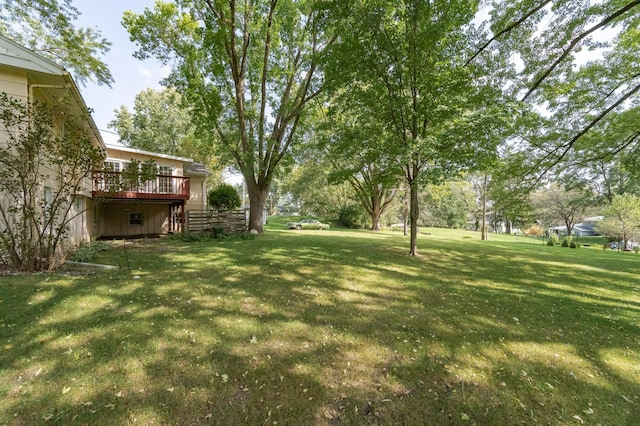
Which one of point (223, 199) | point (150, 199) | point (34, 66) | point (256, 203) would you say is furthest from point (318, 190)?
point (34, 66)

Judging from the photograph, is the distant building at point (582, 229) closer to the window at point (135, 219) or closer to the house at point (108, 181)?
the house at point (108, 181)

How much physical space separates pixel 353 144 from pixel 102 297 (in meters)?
9.15

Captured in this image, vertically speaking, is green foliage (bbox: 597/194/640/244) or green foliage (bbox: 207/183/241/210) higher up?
green foliage (bbox: 207/183/241/210)

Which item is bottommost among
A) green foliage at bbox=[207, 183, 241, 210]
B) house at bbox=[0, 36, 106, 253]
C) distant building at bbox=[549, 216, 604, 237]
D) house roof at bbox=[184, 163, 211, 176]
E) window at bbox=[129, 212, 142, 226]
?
distant building at bbox=[549, 216, 604, 237]

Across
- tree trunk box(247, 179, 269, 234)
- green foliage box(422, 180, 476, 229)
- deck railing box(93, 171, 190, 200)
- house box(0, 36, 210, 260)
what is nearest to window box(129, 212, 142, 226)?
house box(0, 36, 210, 260)

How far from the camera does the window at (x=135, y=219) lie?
15.2 m

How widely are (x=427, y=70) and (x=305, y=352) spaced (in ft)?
30.3

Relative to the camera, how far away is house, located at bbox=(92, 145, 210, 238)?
13.2 metres

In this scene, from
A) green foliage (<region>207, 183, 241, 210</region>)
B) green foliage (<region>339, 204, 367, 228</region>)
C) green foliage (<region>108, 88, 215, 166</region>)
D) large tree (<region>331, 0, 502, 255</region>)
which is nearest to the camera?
large tree (<region>331, 0, 502, 255</region>)

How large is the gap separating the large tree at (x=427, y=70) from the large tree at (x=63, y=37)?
10348 millimetres

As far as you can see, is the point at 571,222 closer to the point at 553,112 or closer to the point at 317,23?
the point at 553,112

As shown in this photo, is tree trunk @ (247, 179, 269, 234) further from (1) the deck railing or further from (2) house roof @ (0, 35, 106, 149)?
(2) house roof @ (0, 35, 106, 149)

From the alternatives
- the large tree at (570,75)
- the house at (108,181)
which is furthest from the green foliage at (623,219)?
the house at (108,181)

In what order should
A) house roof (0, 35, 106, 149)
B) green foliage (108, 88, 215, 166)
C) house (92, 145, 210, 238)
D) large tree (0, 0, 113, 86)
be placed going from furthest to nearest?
green foliage (108, 88, 215, 166) < house (92, 145, 210, 238) < large tree (0, 0, 113, 86) < house roof (0, 35, 106, 149)
